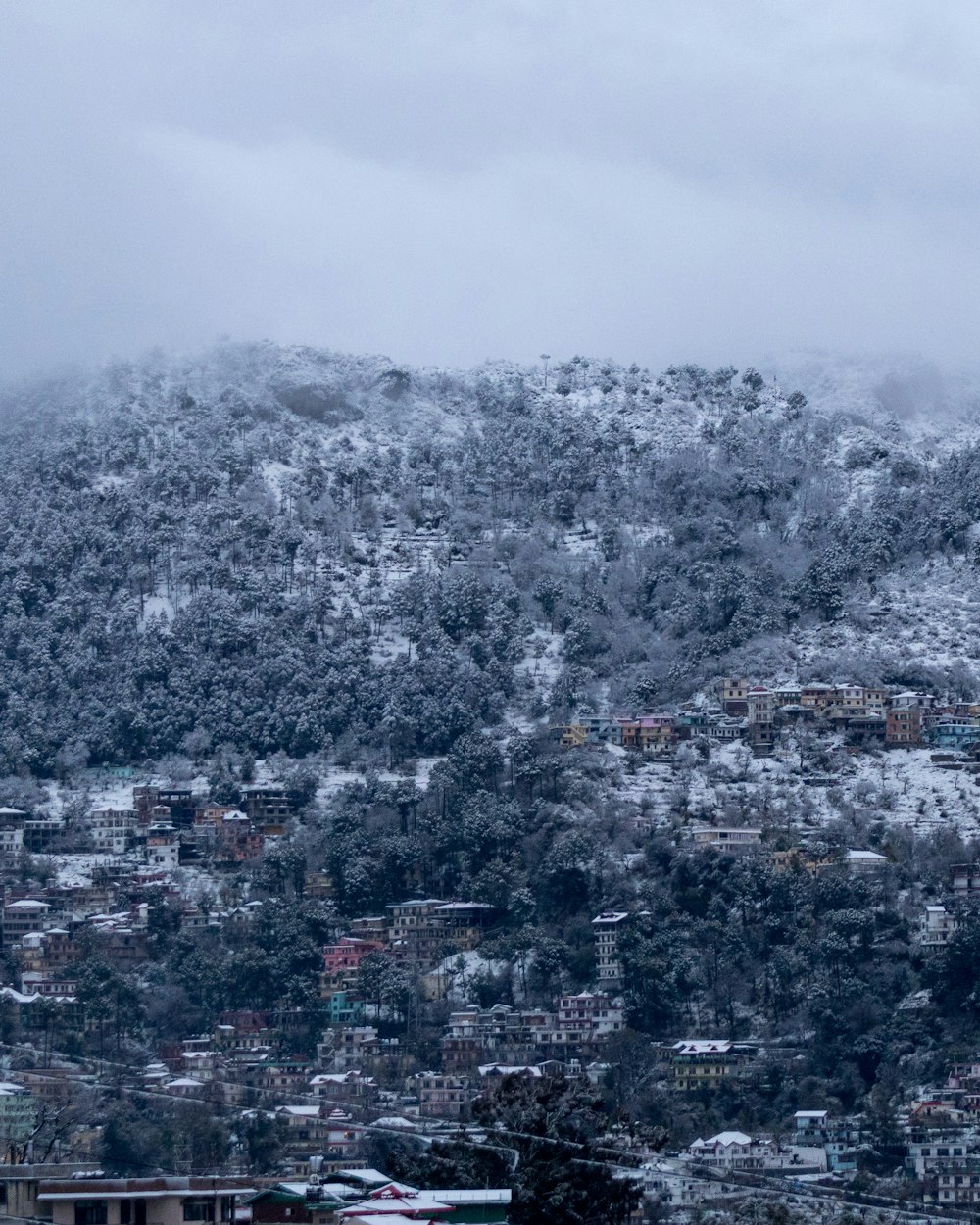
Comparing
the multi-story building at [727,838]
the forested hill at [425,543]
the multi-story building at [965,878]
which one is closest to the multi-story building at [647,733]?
the forested hill at [425,543]

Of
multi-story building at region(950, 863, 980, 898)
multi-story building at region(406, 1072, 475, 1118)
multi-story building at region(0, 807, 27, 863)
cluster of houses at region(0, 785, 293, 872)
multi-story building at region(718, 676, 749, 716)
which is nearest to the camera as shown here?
multi-story building at region(406, 1072, 475, 1118)

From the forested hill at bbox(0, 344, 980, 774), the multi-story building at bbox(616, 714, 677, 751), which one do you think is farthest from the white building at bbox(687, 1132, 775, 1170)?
the forested hill at bbox(0, 344, 980, 774)

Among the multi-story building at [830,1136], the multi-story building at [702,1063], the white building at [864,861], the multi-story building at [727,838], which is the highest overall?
the multi-story building at [727,838]

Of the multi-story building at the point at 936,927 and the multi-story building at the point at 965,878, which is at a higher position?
the multi-story building at the point at 965,878

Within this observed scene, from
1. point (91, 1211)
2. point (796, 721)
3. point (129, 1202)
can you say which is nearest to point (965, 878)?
point (796, 721)

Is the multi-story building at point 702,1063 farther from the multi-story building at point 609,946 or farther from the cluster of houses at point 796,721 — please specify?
the cluster of houses at point 796,721

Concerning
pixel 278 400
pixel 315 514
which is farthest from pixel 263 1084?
pixel 278 400

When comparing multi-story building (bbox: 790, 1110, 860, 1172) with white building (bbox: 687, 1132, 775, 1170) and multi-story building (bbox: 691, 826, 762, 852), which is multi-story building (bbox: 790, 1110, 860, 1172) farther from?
multi-story building (bbox: 691, 826, 762, 852)

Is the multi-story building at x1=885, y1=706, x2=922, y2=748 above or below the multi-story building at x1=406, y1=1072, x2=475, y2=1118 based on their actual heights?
above
